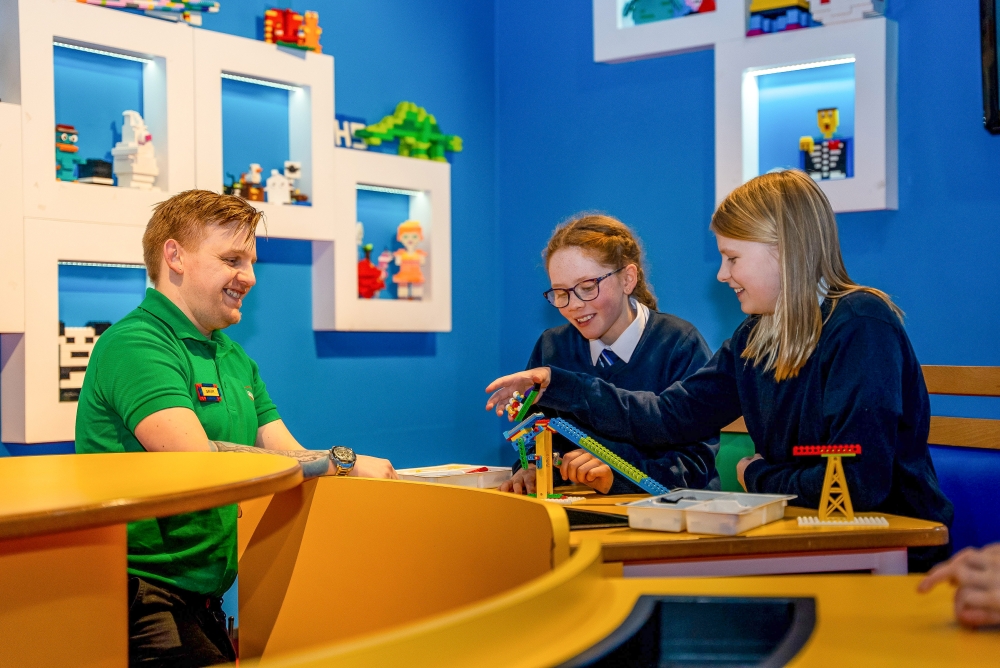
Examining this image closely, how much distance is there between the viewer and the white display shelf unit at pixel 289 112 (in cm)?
313

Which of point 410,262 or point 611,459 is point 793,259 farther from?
point 410,262

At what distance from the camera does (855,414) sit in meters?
1.78

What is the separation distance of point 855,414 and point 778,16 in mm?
2121

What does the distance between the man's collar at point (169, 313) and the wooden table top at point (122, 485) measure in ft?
1.34

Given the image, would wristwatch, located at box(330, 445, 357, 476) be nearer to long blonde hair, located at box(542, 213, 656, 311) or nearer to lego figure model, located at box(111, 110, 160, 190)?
long blonde hair, located at box(542, 213, 656, 311)

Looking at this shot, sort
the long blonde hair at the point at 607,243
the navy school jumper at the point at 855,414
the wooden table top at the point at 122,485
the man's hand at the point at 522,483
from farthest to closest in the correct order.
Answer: the long blonde hair at the point at 607,243, the man's hand at the point at 522,483, the navy school jumper at the point at 855,414, the wooden table top at the point at 122,485

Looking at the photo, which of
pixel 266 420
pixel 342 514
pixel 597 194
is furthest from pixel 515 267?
pixel 342 514

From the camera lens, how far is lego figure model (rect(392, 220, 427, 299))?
3.88 metres

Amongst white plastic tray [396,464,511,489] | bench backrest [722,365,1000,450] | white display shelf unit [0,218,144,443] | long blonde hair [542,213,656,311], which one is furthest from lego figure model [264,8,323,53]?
bench backrest [722,365,1000,450]

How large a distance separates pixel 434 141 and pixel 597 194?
697 millimetres

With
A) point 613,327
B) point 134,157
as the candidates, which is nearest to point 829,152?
point 613,327

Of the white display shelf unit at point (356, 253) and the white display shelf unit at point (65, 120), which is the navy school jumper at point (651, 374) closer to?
the white display shelf unit at point (356, 253)

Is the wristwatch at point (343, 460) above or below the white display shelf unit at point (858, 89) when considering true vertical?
below

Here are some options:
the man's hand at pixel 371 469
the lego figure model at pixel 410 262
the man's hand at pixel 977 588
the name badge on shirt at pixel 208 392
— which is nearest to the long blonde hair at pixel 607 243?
the man's hand at pixel 371 469
